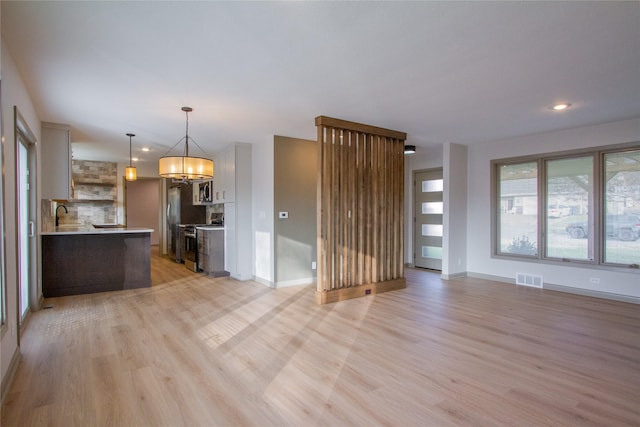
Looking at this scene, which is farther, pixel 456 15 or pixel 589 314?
pixel 589 314

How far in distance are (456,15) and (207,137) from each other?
14.8 feet

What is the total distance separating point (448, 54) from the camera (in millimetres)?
2785

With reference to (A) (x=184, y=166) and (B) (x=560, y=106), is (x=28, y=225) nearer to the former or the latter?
(A) (x=184, y=166)

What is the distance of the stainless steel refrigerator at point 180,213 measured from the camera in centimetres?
844

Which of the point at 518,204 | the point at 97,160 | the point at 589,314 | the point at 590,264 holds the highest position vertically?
the point at 97,160

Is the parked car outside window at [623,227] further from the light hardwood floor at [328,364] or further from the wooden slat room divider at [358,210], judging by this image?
the wooden slat room divider at [358,210]

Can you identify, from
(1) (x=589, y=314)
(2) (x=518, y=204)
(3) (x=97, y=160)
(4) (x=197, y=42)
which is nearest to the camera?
(4) (x=197, y=42)

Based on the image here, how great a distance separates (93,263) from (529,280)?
23.0 ft

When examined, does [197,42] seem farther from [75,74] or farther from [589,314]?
[589,314]

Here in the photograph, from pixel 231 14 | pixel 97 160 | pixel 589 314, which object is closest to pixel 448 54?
pixel 231 14

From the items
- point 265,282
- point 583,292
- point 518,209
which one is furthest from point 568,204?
point 265,282

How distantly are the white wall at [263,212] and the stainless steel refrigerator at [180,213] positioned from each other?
A: 3077 mm

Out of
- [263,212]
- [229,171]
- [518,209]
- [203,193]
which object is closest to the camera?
[263,212]

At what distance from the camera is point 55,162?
502 cm
